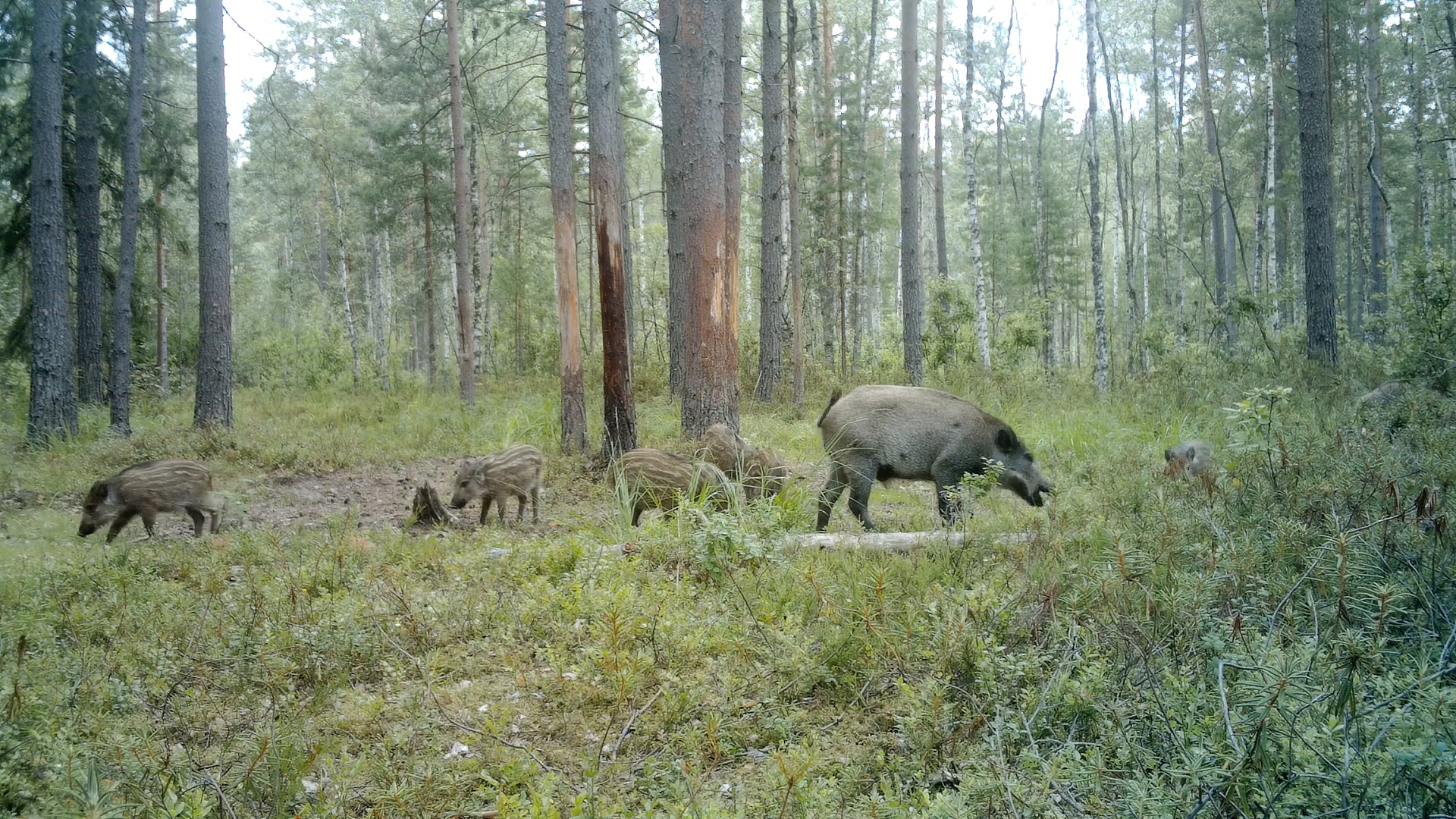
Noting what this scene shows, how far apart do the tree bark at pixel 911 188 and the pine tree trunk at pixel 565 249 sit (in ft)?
24.6

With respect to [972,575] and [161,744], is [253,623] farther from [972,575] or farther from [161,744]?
[972,575]

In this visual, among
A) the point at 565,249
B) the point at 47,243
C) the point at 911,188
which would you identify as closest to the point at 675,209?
the point at 565,249

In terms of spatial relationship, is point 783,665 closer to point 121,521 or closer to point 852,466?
point 852,466

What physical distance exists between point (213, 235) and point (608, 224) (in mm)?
6956

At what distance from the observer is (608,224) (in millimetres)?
10102

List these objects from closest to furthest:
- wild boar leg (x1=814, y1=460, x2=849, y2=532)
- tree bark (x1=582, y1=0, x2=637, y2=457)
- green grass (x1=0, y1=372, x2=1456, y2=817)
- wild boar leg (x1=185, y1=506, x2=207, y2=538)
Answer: green grass (x1=0, y1=372, x2=1456, y2=817) < wild boar leg (x1=814, y1=460, x2=849, y2=532) < wild boar leg (x1=185, y1=506, x2=207, y2=538) < tree bark (x1=582, y1=0, x2=637, y2=457)

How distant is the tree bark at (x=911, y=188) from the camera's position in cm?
1655

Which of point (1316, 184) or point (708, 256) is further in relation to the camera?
point (1316, 184)

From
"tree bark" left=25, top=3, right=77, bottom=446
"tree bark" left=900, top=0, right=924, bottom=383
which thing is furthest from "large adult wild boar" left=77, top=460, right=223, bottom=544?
"tree bark" left=900, top=0, right=924, bottom=383

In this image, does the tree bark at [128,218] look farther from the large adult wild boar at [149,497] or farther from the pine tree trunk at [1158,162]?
the pine tree trunk at [1158,162]

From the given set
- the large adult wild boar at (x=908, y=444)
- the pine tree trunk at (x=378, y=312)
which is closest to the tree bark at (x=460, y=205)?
the pine tree trunk at (x=378, y=312)

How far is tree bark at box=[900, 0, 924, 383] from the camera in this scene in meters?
16.5

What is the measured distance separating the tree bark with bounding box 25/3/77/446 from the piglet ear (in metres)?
13.7

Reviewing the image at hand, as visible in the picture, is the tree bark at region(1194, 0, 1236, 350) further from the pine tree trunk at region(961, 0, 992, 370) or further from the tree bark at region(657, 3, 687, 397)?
the tree bark at region(657, 3, 687, 397)
